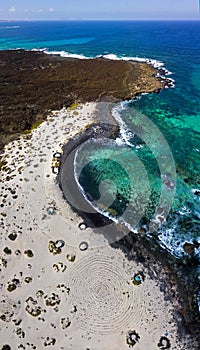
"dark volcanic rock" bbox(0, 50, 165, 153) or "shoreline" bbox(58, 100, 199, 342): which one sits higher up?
"dark volcanic rock" bbox(0, 50, 165, 153)

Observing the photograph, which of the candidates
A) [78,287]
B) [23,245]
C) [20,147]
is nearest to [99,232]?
[78,287]

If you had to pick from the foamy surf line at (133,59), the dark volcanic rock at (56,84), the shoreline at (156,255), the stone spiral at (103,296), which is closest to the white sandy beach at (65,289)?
the stone spiral at (103,296)

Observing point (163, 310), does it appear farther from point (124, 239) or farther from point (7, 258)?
point (7, 258)

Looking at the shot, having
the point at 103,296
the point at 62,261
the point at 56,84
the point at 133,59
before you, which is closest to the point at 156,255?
the point at 103,296

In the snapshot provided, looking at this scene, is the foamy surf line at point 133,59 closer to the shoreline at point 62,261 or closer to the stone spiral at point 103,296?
the shoreline at point 62,261

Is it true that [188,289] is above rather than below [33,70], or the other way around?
below

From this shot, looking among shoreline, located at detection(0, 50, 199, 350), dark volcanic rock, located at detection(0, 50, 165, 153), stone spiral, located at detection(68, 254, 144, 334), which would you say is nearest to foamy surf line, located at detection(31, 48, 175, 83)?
dark volcanic rock, located at detection(0, 50, 165, 153)

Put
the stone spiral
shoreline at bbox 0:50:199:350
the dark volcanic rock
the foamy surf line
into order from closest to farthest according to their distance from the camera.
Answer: shoreline at bbox 0:50:199:350 < the stone spiral < the dark volcanic rock < the foamy surf line

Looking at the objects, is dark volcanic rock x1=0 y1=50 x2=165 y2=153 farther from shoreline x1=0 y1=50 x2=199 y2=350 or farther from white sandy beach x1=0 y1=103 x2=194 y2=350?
white sandy beach x1=0 y1=103 x2=194 y2=350
